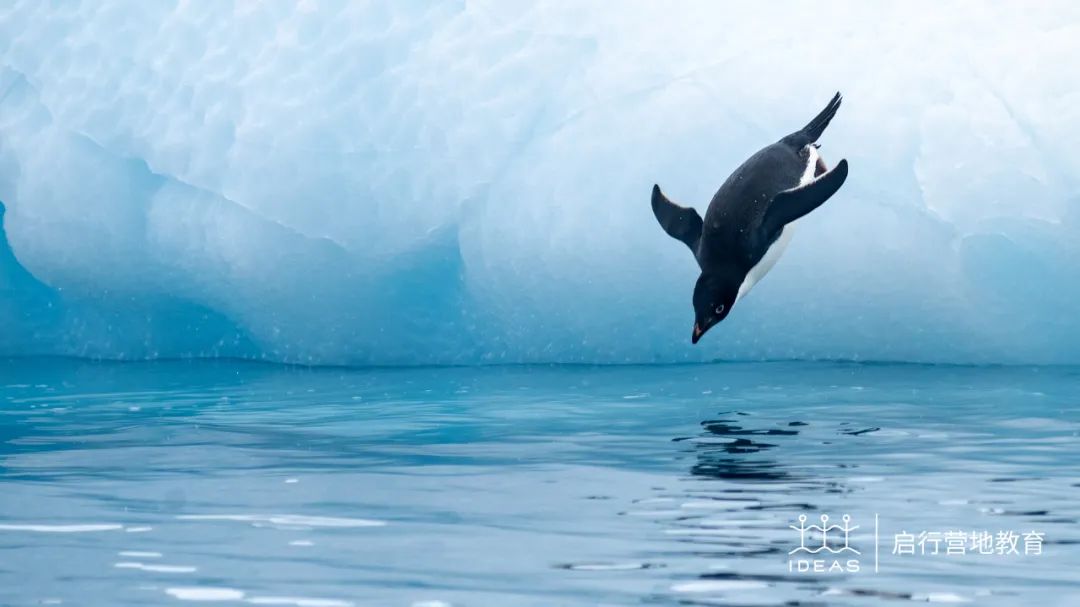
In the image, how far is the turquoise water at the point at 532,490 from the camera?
3.43 metres

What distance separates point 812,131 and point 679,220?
777 mm

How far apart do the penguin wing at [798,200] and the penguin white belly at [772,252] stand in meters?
0.13

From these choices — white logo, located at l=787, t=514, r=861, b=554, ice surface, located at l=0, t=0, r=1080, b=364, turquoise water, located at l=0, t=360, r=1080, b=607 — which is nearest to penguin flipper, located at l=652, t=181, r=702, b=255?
turquoise water, located at l=0, t=360, r=1080, b=607

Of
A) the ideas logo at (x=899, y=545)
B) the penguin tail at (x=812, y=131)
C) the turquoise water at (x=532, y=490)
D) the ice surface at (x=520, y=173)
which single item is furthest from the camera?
the ice surface at (x=520, y=173)

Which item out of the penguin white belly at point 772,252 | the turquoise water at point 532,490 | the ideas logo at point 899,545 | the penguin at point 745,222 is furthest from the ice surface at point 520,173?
the ideas logo at point 899,545

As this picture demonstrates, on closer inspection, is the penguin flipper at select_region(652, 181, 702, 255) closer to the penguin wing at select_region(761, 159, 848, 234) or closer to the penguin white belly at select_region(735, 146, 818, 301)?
the penguin white belly at select_region(735, 146, 818, 301)

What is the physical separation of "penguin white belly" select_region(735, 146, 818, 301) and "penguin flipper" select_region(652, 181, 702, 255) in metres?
0.37

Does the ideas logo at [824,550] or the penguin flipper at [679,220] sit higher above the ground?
the penguin flipper at [679,220]

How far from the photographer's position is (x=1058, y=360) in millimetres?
8781

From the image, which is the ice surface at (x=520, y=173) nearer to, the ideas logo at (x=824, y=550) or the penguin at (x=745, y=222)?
the penguin at (x=745, y=222)

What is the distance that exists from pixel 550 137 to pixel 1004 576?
600 centimetres

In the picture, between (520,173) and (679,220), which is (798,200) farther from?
(520,173)

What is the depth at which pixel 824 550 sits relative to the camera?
3.70m

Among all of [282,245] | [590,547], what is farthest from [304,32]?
[590,547]
